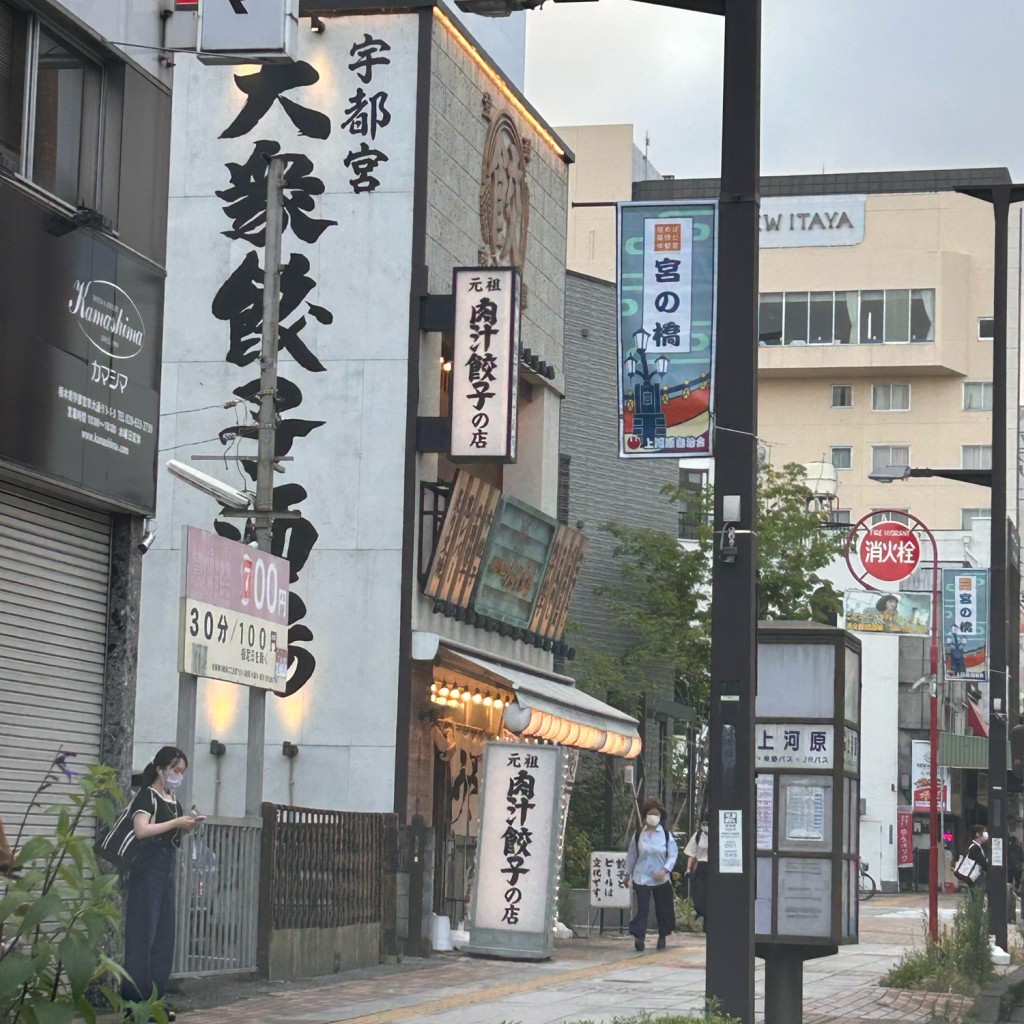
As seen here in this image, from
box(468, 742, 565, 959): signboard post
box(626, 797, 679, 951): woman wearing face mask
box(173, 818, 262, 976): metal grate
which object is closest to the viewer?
box(173, 818, 262, 976): metal grate

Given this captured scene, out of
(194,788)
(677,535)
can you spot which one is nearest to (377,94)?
(194,788)

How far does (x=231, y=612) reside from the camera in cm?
1698

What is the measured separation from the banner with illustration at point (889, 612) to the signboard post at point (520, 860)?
113 ft

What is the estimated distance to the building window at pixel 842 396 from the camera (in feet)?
284

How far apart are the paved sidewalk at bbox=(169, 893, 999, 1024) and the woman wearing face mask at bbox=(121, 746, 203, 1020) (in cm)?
138

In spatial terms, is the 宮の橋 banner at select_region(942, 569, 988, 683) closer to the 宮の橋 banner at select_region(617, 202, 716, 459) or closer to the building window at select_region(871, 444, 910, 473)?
the 宮の橋 banner at select_region(617, 202, 716, 459)

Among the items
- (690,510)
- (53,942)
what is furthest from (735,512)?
(690,510)

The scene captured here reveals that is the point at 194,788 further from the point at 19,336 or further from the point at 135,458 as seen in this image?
the point at 19,336

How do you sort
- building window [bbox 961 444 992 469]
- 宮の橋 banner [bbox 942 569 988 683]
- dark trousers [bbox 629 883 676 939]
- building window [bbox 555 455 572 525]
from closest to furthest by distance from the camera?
dark trousers [bbox 629 883 676 939] < 宮の橋 banner [bbox 942 569 988 683] < building window [bbox 555 455 572 525] < building window [bbox 961 444 992 469]

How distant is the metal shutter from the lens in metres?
13.6

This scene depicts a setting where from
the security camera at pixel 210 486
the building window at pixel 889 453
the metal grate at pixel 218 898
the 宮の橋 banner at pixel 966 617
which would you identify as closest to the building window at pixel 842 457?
the building window at pixel 889 453

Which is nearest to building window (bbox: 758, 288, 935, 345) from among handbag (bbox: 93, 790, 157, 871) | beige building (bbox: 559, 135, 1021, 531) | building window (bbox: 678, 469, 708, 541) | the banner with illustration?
beige building (bbox: 559, 135, 1021, 531)

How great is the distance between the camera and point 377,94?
2500 centimetres

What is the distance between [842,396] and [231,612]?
237ft
